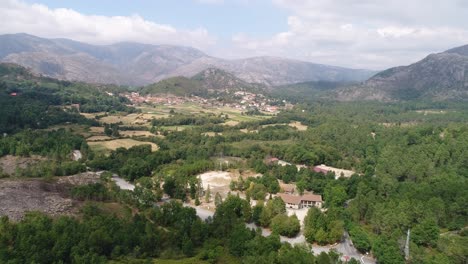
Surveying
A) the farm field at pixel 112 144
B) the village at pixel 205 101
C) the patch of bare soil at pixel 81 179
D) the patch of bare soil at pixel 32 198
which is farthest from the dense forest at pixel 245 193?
the village at pixel 205 101

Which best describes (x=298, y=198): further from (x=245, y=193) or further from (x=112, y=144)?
(x=112, y=144)

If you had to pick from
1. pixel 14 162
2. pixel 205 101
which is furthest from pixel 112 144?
pixel 205 101

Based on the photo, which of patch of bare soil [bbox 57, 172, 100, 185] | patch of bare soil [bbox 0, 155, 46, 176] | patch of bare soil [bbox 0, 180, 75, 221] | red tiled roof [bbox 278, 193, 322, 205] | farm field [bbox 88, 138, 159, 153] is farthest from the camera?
farm field [bbox 88, 138, 159, 153]

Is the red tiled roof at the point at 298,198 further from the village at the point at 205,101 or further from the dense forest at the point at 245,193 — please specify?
the village at the point at 205,101

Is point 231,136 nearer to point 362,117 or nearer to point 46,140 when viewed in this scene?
point 46,140

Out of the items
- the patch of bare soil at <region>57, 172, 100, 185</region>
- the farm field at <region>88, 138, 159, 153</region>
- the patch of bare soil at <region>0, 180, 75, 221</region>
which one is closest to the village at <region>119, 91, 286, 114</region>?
the farm field at <region>88, 138, 159, 153</region>

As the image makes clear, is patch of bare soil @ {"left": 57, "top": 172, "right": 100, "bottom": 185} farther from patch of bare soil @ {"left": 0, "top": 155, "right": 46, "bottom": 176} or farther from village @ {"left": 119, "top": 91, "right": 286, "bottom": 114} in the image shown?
village @ {"left": 119, "top": 91, "right": 286, "bottom": 114}

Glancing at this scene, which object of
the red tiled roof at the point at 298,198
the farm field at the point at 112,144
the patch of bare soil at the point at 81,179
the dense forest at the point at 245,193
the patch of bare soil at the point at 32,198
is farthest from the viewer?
the farm field at the point at 112,144
